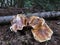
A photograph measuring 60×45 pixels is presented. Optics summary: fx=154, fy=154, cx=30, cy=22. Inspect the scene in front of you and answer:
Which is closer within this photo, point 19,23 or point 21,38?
point 21,38

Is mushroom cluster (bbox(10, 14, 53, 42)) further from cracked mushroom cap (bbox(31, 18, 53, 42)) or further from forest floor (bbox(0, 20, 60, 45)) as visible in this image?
forest floor (bbox(0, 20, 60, 45))

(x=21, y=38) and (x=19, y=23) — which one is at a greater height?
(x=19, y=23)

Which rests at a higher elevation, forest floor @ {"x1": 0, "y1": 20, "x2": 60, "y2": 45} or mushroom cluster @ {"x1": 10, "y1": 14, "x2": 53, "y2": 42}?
mushroom cluster @ {"x1": 10, "y1": 14, "x2": 53, "y2": 42}

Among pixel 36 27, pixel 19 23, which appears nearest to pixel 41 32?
pixel 36 27

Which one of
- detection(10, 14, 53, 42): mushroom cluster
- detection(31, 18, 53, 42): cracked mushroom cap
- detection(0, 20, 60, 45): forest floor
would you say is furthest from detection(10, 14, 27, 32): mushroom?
detection(31, 18, 53, 42): cracked mushroom cap

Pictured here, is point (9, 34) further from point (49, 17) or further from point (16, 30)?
point (49, 17)

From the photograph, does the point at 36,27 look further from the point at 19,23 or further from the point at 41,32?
the point at 19,23

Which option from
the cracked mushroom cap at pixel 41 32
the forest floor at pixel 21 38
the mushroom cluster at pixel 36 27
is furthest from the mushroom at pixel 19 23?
the cracked mushroom cap at pixel 41 32

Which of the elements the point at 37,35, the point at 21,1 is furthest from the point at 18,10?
the point at 37,35
